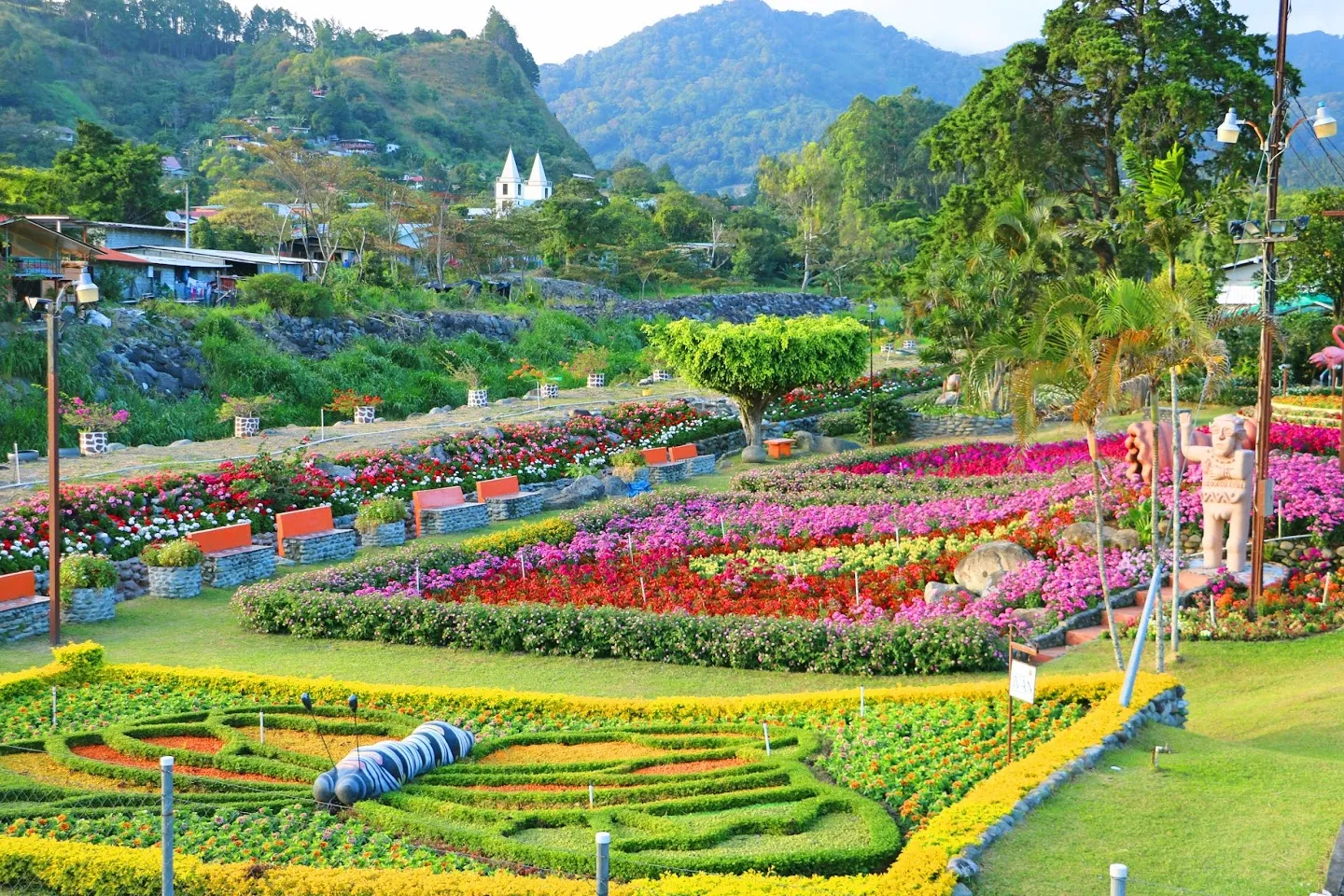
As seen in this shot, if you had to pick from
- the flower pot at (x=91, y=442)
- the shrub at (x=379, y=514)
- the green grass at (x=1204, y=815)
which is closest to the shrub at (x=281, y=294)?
the flower pot at (x=91, y=442)

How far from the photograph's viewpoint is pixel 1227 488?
49.0 feet

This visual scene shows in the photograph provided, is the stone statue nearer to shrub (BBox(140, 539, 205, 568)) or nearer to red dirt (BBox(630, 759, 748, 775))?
red dirt (BBox(630, 759, 748, 775))

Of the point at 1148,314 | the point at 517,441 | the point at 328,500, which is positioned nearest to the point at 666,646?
the point at 1148,314

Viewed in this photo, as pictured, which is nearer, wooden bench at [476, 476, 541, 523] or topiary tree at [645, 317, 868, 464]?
wooden bench at [476, 476, 541, 523]

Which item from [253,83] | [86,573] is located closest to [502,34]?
[253,83]

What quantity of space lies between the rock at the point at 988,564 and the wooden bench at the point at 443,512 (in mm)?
9148

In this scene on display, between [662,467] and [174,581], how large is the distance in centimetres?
1103

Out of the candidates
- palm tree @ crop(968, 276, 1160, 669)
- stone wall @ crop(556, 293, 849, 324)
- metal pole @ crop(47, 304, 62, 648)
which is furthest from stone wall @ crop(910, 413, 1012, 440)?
stone wall @ crop(556, 293, 849, 324)

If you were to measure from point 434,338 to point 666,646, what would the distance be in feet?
103

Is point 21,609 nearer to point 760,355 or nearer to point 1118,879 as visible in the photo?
point 1118,879

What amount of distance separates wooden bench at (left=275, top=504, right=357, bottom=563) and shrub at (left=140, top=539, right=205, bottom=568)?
179 centimetres

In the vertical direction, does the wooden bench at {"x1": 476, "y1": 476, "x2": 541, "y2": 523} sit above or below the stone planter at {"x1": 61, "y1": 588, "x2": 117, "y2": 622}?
above

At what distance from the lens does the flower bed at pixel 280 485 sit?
17.9m

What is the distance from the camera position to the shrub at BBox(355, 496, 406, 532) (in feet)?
67.1
